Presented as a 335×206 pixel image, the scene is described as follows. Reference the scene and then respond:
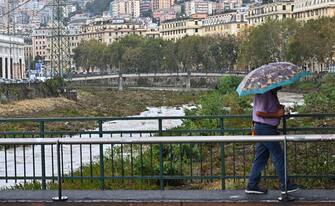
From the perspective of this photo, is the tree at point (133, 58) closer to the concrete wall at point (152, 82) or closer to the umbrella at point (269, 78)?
the concrete wall at point (152, 82)

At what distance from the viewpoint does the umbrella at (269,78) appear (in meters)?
10.9

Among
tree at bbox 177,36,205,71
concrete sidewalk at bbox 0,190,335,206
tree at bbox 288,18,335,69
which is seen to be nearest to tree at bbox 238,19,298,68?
tree at bbox 288,18,335,69

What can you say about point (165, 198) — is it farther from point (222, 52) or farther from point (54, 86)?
point (222, 52)

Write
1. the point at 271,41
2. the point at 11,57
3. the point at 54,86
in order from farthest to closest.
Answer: the point at 11,57, the point at 271,41, the point at 54,86

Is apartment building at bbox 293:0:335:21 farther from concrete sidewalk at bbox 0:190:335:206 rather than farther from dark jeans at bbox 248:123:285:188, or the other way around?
dark jeans at bbox 248:123:285:188

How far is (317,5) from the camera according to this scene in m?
159

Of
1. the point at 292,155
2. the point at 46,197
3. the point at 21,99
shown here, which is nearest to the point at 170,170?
the point at 292,155

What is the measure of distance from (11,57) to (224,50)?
42.1 meters

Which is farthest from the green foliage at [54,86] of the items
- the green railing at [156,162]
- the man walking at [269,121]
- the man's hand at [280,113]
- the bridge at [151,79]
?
the man's hand at [280,113]

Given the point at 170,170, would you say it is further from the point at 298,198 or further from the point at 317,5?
the point at 317,5

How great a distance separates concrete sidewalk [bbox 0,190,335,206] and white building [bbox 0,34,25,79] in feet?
412

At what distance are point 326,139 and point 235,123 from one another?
46.2ft

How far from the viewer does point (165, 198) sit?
37.5 ft

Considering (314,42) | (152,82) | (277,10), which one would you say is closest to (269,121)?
(314,42)
